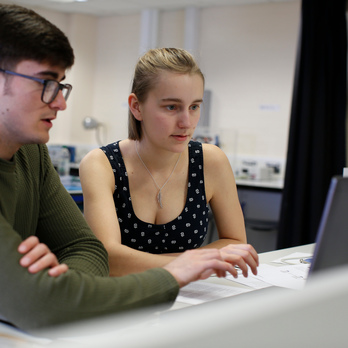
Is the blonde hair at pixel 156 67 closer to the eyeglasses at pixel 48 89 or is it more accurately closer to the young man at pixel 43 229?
the young man at pixel 43 229

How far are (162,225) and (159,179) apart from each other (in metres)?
0.18

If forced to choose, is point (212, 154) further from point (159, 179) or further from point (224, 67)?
point (224, 67)

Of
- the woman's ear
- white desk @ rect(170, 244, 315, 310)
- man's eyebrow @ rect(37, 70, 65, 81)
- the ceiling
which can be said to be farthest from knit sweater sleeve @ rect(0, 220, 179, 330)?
the ceiling

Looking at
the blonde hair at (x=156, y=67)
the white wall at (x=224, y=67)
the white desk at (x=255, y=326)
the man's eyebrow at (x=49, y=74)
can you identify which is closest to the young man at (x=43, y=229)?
the man's eyebrow at (x=49, y=74)

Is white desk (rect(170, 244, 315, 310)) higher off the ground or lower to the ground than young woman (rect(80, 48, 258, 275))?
lower

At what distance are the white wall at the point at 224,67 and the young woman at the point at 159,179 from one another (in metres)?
3.86

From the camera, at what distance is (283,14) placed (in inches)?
225

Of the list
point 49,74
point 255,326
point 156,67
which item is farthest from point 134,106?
point 255,326

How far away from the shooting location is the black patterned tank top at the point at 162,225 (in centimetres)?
177

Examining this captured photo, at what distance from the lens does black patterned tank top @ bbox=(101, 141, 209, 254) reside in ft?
5.82

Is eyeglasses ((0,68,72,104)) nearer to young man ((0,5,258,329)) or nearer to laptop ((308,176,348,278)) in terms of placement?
young man ((0,5,258,329))

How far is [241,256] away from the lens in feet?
4.34

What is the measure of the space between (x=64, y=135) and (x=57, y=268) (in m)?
6.07

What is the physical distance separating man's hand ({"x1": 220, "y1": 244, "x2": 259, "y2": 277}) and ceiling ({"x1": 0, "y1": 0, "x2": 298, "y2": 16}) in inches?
193
